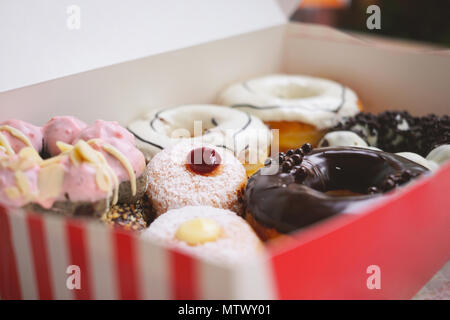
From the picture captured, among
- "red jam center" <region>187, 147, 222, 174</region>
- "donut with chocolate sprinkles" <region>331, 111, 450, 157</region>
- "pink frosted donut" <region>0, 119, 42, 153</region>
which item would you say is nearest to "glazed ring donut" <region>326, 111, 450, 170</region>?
"donut with chocolate sprinkles" <region>331, 111, 450, 157</region>

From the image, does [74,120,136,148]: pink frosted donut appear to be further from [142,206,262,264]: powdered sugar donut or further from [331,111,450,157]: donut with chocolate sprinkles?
[331,111,450,157]: donut with chocolate sprinkles

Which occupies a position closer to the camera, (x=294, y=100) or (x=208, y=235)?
(x=208, y=235)

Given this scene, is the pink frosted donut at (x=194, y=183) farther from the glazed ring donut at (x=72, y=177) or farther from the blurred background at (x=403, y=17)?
the blurred background at (x=403, y=17)

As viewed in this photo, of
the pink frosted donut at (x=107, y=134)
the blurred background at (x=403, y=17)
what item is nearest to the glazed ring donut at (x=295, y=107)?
the pink frosted donut at (x=107, y=134)

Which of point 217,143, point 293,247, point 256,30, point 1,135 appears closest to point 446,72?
point 256,30

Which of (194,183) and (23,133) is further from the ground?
(23,133)

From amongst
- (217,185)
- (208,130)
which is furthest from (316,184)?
(208,130)

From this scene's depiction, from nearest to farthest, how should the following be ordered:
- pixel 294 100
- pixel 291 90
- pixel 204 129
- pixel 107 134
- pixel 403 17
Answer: pixel 107 134 → pixel 204 129 → pixel 294 100 → pixel 291 90 → pixel 403 17

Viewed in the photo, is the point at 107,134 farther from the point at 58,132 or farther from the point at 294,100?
the point at 294,100
